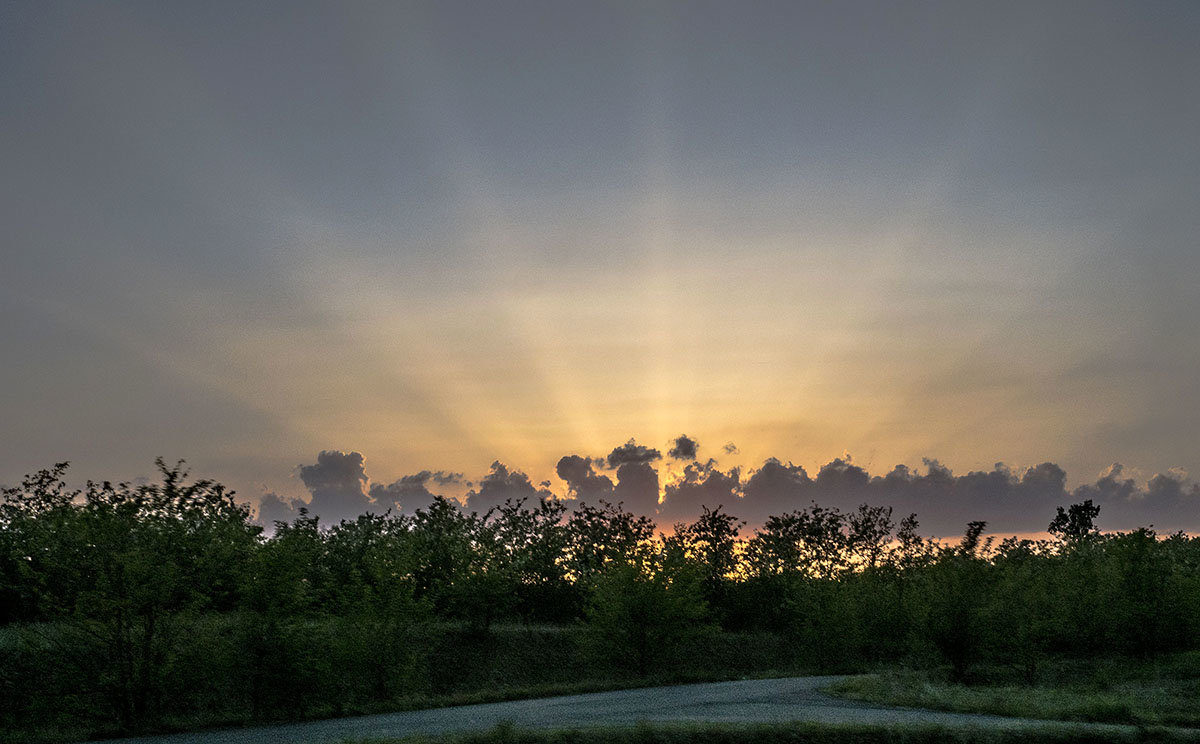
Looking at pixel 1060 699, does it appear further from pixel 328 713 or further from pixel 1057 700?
Answer: pixel 328 713

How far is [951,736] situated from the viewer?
625 inches

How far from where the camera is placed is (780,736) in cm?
1577

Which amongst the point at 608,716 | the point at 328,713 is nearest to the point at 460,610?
the point at 328,713

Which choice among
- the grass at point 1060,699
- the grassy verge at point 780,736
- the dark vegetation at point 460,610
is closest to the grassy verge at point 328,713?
the dark vegetation at point 460,610

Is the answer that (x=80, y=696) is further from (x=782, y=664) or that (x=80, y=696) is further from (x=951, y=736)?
(x=782, y=664)

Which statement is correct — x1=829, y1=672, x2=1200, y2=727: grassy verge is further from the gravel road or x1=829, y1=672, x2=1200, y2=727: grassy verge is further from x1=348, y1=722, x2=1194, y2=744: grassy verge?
x1=348, y1=722, x2=1194, y2=744: grassy verge

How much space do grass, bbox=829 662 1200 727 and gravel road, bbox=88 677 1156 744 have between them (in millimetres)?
1023

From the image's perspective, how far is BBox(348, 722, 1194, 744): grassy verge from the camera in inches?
598

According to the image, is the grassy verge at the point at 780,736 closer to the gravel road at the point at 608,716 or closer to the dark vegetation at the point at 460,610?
the gravel road at the point at 608,716

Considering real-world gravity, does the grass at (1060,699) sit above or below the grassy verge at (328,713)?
below

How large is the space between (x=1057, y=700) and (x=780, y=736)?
1004cm

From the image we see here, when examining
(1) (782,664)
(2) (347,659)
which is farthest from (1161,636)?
(2) (347,659)

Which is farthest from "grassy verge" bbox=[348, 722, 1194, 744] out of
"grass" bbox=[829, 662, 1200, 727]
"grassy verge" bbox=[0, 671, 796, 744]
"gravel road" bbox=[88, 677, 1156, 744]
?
"grassy verge" bbox=[0, 671, 796, 744]

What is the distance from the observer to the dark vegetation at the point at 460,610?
2172 cm
